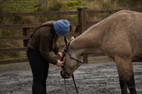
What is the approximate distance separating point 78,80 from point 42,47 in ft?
8.64

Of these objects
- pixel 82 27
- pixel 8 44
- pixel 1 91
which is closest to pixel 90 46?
pixel 1 91

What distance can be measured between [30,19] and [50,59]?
311 inches

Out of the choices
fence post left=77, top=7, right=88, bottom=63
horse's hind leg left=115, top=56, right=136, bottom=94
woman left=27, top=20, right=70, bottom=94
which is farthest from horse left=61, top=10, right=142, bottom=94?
fence post left=77, top=7, right=88, bottom=63

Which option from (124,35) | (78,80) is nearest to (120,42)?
(124,35)

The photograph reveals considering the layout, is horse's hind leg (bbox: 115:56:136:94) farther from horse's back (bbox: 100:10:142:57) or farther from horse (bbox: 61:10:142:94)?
horse's back (bbox: 100:10:142:57)

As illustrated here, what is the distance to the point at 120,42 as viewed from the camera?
4.45 meters

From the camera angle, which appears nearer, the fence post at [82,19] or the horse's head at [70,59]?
the horse's head at [70,59]

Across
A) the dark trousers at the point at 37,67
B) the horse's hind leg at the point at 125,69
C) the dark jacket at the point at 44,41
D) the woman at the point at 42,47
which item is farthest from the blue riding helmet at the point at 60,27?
the horse's hind leg at the point at 125,69

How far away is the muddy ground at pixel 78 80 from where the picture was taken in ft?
19.3

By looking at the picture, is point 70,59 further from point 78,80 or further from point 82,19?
point 82,19

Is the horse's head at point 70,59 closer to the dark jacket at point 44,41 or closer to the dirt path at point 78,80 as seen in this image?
the dark jacket at point 44,41

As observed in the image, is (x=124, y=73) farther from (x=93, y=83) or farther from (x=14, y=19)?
(x=14, y=19)

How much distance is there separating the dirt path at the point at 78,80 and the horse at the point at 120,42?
118cm

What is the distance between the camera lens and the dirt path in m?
5.90
